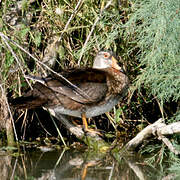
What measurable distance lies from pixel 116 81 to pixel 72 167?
123 centimetres

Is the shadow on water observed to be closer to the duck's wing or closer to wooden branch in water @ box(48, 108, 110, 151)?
wooden branch in water @ box(48, 108, 110, 151)

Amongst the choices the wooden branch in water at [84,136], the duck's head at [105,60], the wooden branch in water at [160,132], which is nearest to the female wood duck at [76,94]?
the wooden branch in water at [84,136]

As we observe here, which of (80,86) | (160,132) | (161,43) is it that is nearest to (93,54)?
(80,86)

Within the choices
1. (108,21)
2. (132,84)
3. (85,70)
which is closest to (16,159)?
(85,70)

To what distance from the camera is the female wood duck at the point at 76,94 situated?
4879 mm

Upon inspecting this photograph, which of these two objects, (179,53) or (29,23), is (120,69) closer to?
(179,53)

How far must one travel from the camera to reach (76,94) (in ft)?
16.2

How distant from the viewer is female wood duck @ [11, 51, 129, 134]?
4.88 meters

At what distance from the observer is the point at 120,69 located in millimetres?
5398

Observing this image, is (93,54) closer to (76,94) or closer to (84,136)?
(76,94)

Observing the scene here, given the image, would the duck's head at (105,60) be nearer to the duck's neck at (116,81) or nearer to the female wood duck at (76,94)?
the duck's neck at (116,81)

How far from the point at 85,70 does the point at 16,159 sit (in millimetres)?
1170

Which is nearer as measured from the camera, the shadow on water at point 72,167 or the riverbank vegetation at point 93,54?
the shadow on water at point 72,167

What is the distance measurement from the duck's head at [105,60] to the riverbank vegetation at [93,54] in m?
0.13
